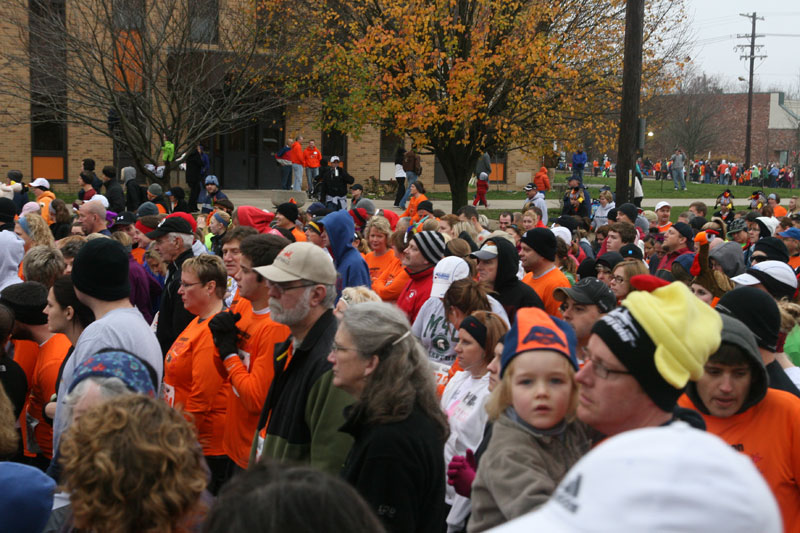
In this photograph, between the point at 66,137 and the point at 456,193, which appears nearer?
the point at 456,193

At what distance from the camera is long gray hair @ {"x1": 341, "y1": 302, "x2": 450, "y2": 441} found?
3297mm

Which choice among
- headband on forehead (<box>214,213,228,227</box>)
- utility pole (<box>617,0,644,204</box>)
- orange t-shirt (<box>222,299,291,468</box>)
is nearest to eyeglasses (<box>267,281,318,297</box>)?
orange t-shirt (<box>222,299,291,468</box>)

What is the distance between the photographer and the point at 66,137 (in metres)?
27.7

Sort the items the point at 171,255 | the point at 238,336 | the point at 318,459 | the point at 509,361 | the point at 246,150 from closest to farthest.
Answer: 1. the point at 509,361
2. the point at 318,459
3. the point at 238,336
4. the point at 171,255
5. the point at 246,150

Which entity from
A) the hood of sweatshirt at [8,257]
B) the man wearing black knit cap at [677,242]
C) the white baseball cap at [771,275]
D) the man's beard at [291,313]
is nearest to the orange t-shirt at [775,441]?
the man's beard at [291,313]

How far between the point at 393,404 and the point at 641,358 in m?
1.09

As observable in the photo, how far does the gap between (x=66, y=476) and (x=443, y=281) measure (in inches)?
164

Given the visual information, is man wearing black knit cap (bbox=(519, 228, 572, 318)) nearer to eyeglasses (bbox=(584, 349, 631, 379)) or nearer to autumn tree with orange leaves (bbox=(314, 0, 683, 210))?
eyeglasses (bbox=(584, 349, 631, 379))

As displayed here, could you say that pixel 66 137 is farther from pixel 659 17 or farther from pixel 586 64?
pixel 659 17

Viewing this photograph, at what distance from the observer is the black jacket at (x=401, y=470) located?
3.13 metres

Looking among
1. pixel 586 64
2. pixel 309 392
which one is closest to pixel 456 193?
pixel 586 64

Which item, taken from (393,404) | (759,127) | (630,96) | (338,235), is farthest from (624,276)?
(759,127)

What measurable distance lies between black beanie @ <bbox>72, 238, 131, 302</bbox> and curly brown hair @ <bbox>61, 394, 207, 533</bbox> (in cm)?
192

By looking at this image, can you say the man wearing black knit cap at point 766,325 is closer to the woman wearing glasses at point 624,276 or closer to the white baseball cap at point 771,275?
the white baseball cap at point 771,275
